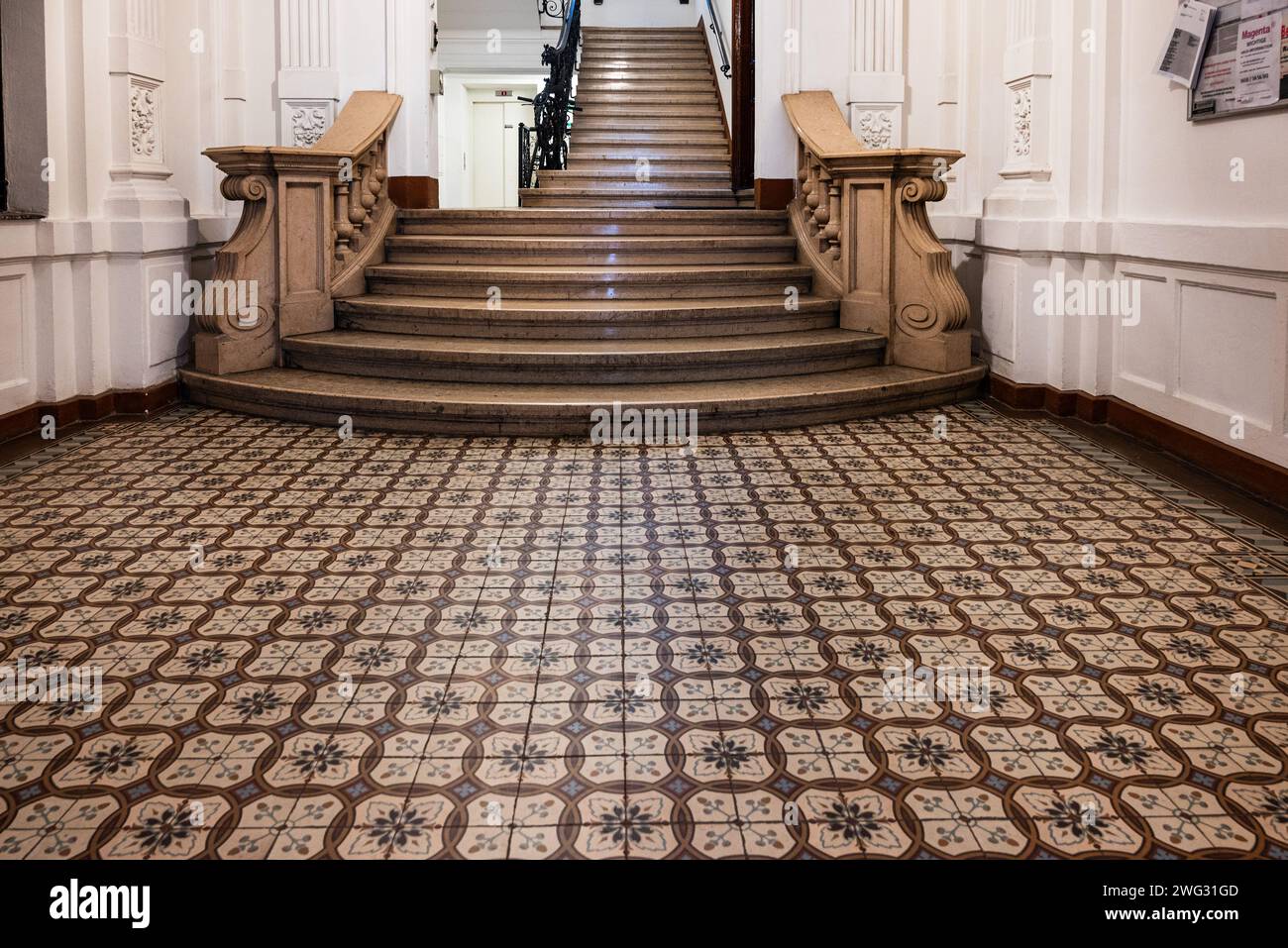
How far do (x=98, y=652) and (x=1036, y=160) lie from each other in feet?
16.9

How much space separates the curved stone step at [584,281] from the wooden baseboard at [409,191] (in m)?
0.99

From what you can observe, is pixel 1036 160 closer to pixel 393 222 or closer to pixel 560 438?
pixel 560 438

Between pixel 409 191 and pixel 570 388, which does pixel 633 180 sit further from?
pixel 570 388

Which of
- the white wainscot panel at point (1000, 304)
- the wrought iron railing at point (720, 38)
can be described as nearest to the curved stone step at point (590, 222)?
the white wainscot panel at point (1000, 304)

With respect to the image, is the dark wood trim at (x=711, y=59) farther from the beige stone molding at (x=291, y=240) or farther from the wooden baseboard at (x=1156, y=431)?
the wooden baseboard at (x=1156, y=431)

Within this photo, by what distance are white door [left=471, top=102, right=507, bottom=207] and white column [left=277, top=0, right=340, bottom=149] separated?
9500 millimetres

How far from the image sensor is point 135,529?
12.5 feet

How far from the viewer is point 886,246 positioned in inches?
254

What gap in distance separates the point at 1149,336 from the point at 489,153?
13.2 metres

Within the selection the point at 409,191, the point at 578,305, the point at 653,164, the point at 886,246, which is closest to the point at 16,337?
the point at 578,305

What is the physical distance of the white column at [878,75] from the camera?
7.29 meters

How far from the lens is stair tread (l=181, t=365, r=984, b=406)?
17.4 ft

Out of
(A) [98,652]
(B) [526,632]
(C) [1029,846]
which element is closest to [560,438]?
(B) [526,632]

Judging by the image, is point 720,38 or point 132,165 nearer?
point 132,165
